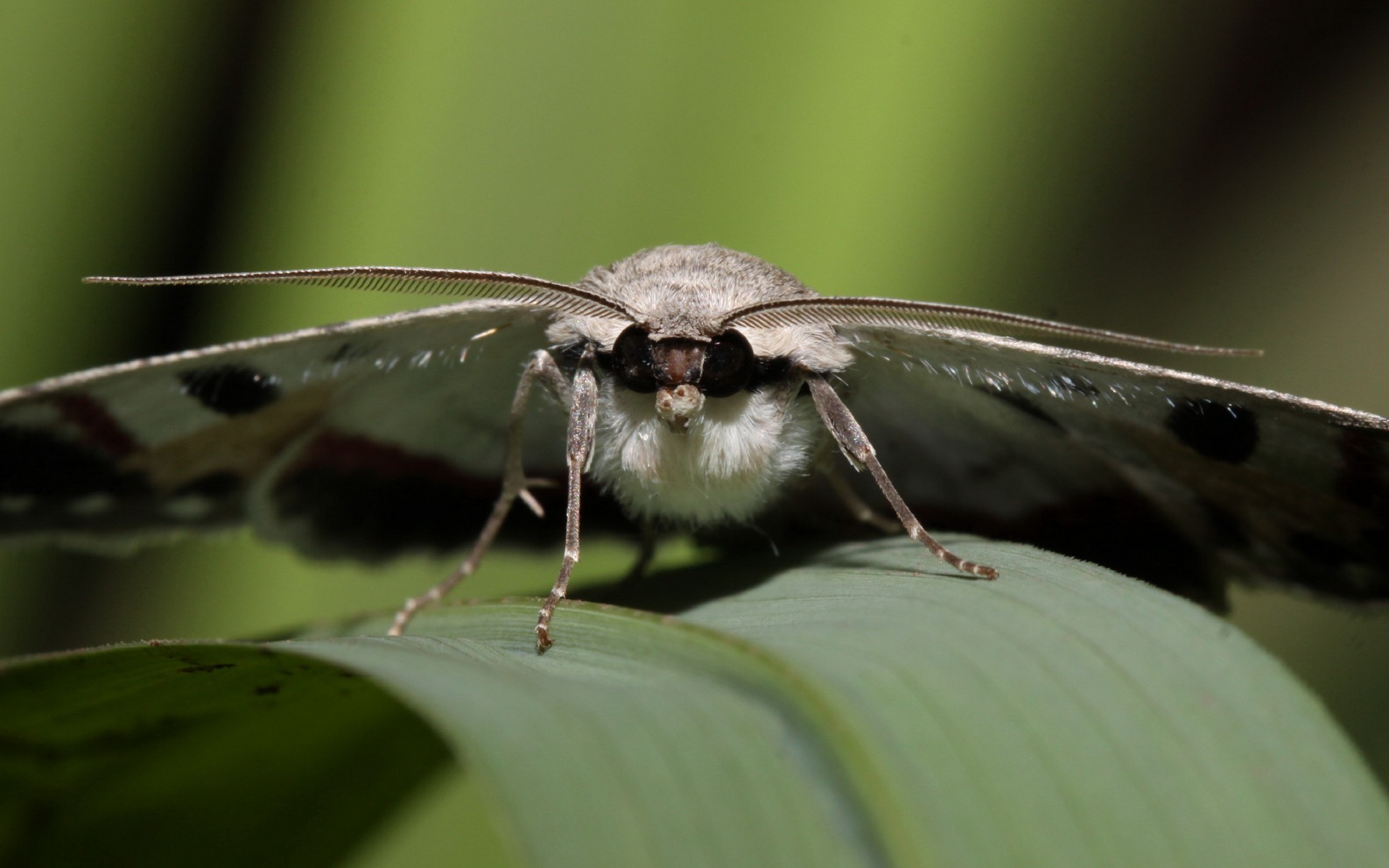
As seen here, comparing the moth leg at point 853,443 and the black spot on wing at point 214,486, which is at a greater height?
the moth leg at point 853,443

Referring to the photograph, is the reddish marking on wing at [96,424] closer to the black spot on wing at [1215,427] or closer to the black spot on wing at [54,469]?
the black spot on wing at [54,469]

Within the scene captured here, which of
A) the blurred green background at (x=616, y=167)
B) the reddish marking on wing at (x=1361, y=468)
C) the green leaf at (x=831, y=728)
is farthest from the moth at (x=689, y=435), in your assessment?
the blurred green background at (x=616, y=167)

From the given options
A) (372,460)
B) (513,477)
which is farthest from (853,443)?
(372,460)

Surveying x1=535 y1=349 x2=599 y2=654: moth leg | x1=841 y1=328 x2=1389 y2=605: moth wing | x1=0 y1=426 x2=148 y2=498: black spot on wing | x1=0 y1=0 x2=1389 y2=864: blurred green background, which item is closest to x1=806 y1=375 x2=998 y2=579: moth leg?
x1=841 y1=328 x2=1389 y2=605: moth wing

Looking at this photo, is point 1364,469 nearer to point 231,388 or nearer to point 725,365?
point 725,365

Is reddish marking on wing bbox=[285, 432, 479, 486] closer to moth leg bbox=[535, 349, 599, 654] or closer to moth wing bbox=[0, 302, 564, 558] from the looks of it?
moth wing bbox=[0, 302, 564, 558]

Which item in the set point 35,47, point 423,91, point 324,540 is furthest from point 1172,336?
point 35,47
